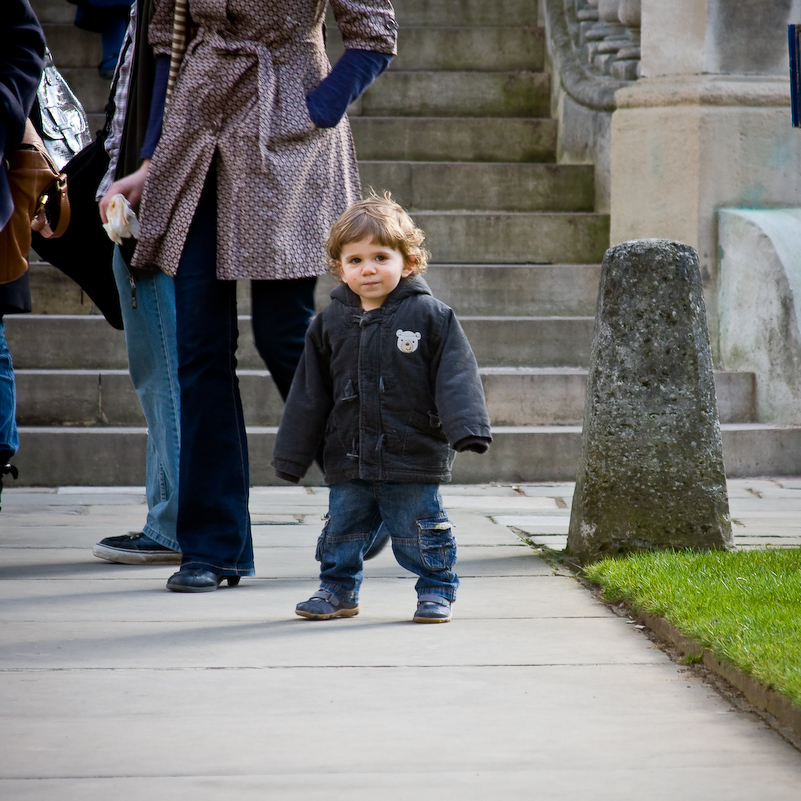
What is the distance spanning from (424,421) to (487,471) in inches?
111

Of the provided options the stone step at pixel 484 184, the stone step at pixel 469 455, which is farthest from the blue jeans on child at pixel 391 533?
the stone step at pixel 484 184

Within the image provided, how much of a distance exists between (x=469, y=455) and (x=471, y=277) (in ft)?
4.87

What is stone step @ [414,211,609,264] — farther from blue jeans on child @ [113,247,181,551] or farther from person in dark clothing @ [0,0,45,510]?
person in dark clothing @ [0,0,45,510]

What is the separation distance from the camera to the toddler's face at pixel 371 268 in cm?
347

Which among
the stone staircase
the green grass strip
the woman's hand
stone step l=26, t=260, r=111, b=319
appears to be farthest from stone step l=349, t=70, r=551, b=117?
the green grass strip

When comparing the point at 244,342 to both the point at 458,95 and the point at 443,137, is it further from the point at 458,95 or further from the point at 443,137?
the point at 458,95

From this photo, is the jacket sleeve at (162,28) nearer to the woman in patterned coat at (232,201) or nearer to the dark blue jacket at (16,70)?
the woman in patterned coat at (232,201)

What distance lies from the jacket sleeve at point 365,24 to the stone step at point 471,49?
18.4 feet

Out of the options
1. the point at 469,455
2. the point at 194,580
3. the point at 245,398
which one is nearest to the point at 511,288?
the point at 469,455

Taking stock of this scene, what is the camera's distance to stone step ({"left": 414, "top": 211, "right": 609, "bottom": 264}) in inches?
304

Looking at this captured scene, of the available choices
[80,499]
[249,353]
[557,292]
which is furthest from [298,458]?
[557,292]

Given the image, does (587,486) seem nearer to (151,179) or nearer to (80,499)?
(151,179)

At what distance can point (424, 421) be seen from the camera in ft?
11.4

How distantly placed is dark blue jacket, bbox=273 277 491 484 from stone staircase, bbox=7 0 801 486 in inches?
103
